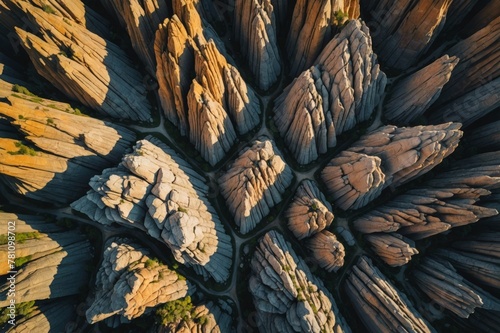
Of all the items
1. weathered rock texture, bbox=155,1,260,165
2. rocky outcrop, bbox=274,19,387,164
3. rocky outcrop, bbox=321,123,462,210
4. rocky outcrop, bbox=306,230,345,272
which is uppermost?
weathered rock texture, bbox=155,1,260,165

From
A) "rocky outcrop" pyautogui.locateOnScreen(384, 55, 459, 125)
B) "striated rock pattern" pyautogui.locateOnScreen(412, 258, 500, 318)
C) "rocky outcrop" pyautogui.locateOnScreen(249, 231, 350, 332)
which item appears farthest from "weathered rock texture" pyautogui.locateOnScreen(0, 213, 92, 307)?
"rocky outcrop" pyautogui.locateOnScreen(384, 55, 459, 125)

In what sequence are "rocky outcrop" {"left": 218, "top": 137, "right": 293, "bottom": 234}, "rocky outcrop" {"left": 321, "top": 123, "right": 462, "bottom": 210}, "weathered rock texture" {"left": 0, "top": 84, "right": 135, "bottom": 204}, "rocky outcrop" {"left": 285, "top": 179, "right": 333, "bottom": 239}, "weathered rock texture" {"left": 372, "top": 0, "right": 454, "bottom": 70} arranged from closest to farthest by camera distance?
"weathered rock texture" {"left": 0, "top": 84, "right": 135, "bottom": 204} < "rocky outcrop" {"left": 321, "top": 123, "right": 462, "bottom": 210} < "rocky outcrop" {"left": 285, "top": 179, "right": 333, "bottom": 239} < "rocky outcrop" {"left": 218, "top": 137, "right": 293, "bottom": 234} < "weathered rock texture" {"left": 372, "top": 0, "right": 454, "bottom": 70}

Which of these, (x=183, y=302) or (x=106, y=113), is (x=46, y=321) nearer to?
(x=183, y=302)

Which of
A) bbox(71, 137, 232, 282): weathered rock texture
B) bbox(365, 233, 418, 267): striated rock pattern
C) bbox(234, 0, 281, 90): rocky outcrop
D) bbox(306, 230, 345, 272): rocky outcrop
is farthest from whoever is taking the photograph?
bbox(234, 0, 281, 90): rocky outcrop

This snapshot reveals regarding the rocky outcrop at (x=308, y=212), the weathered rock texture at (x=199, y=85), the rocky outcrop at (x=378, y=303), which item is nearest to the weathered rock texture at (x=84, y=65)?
the weathered rock texture at (x=199, y=85)

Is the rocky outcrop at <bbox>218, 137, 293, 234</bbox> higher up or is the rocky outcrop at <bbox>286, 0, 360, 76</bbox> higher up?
the rocky outcrop at <bbox>286, 0, 360, 76</bbox>

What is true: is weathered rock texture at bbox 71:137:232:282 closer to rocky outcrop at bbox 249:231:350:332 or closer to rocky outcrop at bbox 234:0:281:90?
rocky outcrop at bbox 249:231:350:332

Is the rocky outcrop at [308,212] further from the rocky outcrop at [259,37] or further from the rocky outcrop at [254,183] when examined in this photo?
the rocky outcrop at [259,37]
